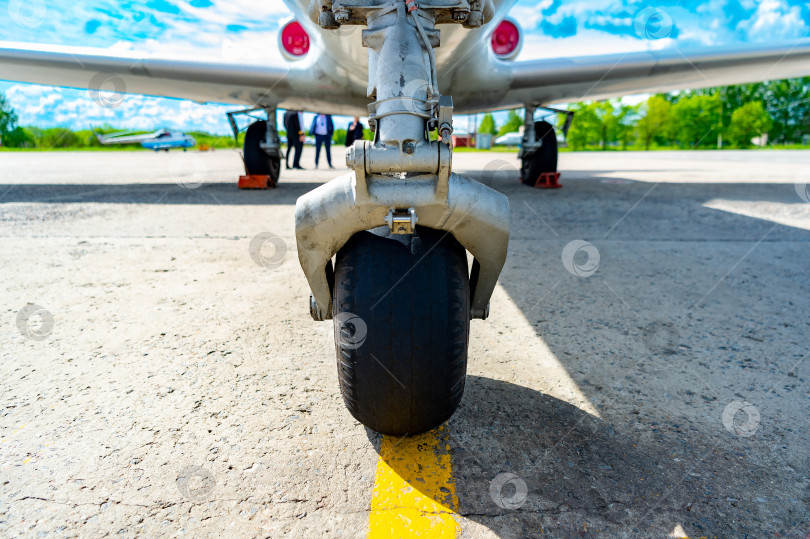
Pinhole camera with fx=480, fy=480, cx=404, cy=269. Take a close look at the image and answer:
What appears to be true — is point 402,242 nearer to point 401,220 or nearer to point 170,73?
point 401,220

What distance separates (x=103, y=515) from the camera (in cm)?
122

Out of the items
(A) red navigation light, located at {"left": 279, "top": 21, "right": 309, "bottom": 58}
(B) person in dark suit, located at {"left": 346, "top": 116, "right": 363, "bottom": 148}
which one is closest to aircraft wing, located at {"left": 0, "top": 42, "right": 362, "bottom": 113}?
(A) red navigation light, located at {"left": 279, "top": 21, "right": 309, "bottom": 58}

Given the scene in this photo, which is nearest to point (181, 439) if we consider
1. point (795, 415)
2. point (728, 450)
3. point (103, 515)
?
point (103, 515)

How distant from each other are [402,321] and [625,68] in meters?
6.66

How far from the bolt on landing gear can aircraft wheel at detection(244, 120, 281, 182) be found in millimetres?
6369

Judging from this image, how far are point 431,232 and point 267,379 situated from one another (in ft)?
3.28

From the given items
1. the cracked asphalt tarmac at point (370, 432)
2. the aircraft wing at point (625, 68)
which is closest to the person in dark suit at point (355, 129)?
the aircraft wing at point (625, 68)

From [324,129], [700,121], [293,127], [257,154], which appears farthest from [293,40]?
[700,121]

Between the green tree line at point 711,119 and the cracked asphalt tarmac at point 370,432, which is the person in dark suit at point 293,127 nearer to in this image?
the cracked asphalt tarmac at point 370,432

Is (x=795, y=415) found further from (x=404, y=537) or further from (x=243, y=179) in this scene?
(x=243, y=179)

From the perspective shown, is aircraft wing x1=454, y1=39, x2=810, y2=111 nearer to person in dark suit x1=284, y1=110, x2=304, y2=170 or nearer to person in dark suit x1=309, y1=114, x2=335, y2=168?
person in dark suit x1=284, y1=110, x2=304, y2=170

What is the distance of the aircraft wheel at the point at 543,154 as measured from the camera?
25.4ft

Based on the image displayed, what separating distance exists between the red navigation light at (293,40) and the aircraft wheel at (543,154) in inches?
164

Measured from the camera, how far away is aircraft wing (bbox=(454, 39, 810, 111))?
6.32 meters
